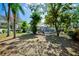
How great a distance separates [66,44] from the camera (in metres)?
1.84

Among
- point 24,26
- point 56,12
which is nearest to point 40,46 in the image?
point 24,26

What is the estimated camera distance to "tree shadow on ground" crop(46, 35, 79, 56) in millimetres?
1785

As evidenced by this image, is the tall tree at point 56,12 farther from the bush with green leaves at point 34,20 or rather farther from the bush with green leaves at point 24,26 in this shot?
the bush with green leaves at point 24,26

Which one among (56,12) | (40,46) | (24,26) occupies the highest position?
(56,12)

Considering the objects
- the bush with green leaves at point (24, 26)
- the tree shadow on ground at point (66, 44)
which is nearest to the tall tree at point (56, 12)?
the tree shadow on ground at point (66, 44)

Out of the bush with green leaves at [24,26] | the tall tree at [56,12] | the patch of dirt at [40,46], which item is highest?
the tall tree at [56,12]

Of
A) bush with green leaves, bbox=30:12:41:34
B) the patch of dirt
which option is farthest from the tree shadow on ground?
bush with green leaves, bbox=30:12:41:34

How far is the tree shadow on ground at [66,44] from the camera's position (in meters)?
1.79

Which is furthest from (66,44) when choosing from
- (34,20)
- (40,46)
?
(34,20)

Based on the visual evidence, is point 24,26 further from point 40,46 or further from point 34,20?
point 40,46

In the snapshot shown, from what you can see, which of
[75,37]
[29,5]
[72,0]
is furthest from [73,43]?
[29,5]

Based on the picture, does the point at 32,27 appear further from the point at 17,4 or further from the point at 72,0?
the point at 72,0

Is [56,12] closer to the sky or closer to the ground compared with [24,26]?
closer to the sky

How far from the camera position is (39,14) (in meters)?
1.85
